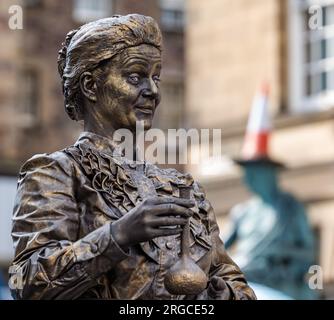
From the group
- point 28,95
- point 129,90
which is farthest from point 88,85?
point 28,95

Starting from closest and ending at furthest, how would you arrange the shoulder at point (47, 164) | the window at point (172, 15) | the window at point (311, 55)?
the shoulder at point (47, 164), the window at point (311, 55), the window at point (172, 15)

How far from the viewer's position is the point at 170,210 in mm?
4715

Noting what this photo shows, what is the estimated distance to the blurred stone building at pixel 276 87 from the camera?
806 inches

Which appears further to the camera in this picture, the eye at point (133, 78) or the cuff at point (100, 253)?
the eye at point (133, 78)

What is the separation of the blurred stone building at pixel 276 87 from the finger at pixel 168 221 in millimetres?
14916

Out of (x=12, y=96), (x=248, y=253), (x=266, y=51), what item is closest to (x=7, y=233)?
(x=12, y=96)

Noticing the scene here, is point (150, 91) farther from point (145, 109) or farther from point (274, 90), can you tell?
point (274, 90)

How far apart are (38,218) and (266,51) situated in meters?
16.8

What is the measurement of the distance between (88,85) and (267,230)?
1268cm

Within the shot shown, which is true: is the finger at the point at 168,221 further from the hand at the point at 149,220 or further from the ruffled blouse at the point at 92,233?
the ruffled blouse at the point at 92,233

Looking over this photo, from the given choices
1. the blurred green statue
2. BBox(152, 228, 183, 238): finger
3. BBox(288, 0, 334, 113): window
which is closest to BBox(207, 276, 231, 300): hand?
BBox(152, 228, 183, 238): finger

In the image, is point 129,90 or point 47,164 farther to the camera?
point 129,90

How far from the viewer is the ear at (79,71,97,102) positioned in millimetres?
5168

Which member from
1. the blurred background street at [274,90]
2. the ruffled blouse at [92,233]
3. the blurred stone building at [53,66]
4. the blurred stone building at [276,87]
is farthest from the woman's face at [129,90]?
the blurred stone building at [53,66]
